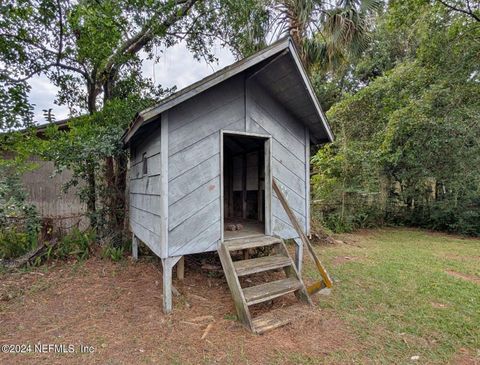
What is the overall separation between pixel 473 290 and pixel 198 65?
8961mm

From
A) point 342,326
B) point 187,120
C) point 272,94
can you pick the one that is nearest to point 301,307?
point 342,326

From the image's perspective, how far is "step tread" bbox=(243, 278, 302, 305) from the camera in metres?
3.46

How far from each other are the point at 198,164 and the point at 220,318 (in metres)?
2.15

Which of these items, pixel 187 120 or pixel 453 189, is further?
pixel 453 189

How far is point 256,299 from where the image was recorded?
3.46 m

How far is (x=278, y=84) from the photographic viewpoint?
450cm

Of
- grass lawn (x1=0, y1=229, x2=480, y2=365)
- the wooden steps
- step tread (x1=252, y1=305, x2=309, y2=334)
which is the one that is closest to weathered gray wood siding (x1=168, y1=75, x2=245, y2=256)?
the wooden steps

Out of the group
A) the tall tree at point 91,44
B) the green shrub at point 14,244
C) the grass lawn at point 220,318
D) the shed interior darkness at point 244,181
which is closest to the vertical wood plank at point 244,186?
the shed interior darkness at point 244,181

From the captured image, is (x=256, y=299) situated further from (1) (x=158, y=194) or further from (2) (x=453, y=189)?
(2) (x=453, y=189)

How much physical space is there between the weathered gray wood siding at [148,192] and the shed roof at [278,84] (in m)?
0.39

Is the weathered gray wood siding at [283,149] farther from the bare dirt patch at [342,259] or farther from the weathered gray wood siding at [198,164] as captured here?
the bare dirt patch at [342,259]

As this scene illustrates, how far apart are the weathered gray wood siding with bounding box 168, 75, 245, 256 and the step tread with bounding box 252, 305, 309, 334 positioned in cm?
119

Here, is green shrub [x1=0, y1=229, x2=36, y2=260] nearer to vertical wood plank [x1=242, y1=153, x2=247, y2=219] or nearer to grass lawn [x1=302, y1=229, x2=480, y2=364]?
vertical wood plank [x1=242, y1=153, x2=247, y2=219]

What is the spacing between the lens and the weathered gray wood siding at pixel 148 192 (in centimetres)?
395
